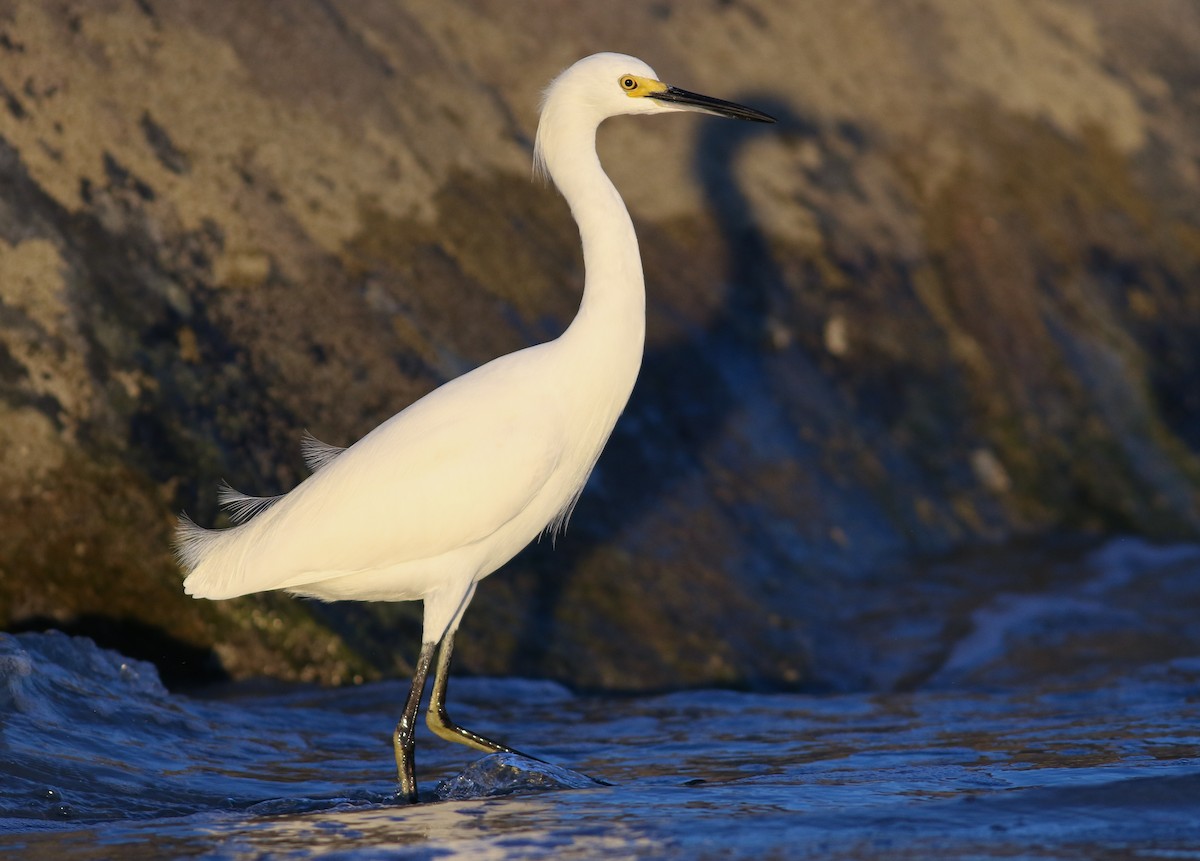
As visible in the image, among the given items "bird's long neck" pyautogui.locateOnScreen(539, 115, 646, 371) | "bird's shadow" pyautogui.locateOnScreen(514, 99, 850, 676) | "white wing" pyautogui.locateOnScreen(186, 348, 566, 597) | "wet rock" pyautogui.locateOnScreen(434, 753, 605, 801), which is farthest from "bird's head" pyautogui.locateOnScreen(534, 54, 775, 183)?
"bird's shadow" pyautogui.locateOnScreen(514, 99, 850, 676)

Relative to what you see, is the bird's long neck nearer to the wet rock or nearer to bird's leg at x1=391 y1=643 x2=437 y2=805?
bird's leg at x1=391 y1=643 x2=437 y2=805

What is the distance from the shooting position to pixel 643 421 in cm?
1084

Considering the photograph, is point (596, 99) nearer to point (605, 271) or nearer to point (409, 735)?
point (605, 271)

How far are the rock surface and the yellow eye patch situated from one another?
3.08 meters

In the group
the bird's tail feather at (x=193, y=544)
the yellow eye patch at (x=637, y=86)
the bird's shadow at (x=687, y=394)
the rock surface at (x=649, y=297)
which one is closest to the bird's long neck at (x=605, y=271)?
the yellow eye patch at (x=637, y=86)

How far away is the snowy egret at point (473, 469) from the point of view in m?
6.62

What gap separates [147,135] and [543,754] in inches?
189

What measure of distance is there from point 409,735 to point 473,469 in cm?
117

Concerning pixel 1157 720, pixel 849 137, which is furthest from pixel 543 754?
pixel 849 137

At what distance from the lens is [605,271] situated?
6.86 meters

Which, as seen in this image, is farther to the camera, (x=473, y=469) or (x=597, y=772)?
(x=597, y=772)

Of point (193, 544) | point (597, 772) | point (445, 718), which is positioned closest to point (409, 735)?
point (445, 718)

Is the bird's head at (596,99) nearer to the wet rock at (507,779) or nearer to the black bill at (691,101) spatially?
the black bill at (691,101)

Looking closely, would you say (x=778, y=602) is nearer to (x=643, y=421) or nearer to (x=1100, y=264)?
(x=643, y=421)
